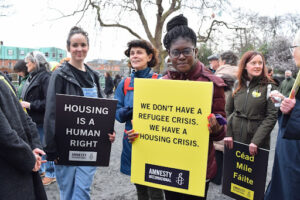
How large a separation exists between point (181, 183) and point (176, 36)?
1.02 metres

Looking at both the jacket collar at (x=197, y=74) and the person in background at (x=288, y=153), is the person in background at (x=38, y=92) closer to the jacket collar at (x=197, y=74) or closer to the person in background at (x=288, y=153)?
the jacket collar at (x=197, y=74)

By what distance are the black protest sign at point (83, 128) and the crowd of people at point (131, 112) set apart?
10 centimetres

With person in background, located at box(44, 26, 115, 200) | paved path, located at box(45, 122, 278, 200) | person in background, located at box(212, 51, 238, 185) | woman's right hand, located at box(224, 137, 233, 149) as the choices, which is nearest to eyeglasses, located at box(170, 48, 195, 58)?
person in background, located at box(44, 26, 115, 200)

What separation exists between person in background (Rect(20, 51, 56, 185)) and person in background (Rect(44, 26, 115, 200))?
56.1 inches

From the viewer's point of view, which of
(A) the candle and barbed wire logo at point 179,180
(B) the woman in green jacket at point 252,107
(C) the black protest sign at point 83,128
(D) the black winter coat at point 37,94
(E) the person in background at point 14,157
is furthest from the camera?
(D) the black winter coat at point 37,94

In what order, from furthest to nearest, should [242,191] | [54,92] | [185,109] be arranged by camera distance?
1. [242,191]
2. [54,92]
3. [185,109]

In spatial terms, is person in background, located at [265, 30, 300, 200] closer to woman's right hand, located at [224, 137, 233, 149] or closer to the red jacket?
the red jacket

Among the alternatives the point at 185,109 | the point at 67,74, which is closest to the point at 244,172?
the point at 185,109

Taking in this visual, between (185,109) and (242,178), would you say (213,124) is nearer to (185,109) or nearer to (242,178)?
(185,109)

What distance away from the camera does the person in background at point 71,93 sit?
2240mm

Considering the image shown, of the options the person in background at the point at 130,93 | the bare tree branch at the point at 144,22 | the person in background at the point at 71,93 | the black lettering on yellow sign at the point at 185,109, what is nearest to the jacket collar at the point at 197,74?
the black lettering on yellow sign at the point at 185,109

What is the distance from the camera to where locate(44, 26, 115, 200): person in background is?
224cm

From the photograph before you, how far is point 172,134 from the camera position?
65.6 inches

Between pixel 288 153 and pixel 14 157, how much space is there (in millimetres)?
1983
